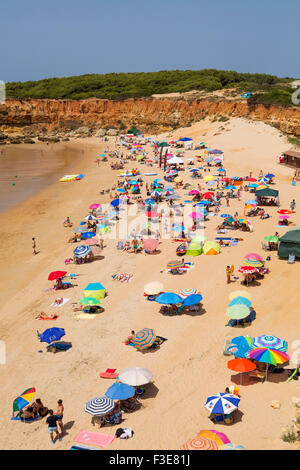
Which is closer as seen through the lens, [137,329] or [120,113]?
[137,329]

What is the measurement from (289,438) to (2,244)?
18.3m

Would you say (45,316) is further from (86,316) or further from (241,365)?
(241,365)

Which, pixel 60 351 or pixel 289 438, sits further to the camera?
pixel 60 351

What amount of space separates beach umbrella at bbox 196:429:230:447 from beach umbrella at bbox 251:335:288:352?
119 inches

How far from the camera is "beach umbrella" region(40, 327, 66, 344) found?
12.5 meters

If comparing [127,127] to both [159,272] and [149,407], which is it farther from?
[149,407]

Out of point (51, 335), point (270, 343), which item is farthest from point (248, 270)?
point (51, 335)

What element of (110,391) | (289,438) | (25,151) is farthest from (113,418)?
(25,151)

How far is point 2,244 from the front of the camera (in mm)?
22484

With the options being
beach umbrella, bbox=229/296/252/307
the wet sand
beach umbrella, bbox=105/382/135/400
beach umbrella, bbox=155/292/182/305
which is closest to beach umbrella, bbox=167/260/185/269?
beach umbrella, bbox=155/292/182/305

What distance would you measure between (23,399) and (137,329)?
14.5ft

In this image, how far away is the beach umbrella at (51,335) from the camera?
1246cm

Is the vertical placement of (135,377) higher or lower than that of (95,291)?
higher

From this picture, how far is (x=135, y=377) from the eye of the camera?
10039mm
